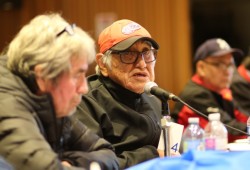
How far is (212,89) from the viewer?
326 centimetres

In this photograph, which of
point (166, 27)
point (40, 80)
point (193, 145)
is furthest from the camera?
point (166, 27)

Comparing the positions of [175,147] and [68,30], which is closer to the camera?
[68,30]

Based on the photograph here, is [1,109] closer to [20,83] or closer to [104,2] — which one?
[20,83]

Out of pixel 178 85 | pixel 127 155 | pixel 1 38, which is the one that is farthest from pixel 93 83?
pixel 1 38

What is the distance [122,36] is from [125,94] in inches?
10.4

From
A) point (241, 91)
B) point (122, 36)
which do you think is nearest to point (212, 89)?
point (241, 91)

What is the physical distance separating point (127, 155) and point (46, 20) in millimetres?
720

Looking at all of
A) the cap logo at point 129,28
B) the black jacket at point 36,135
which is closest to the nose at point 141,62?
the cap logo at point 129,28

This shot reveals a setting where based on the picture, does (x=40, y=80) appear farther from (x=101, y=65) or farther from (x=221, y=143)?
(x=221, y=143)

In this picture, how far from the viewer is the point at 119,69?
7.09ft

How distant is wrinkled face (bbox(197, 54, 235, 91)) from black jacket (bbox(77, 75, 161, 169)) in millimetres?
1175

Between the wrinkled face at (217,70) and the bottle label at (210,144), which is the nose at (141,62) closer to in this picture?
the bottle label at (210,144)

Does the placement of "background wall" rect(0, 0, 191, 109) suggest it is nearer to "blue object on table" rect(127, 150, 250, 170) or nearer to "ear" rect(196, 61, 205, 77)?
"ear" rect(196, 61, 205, 77)

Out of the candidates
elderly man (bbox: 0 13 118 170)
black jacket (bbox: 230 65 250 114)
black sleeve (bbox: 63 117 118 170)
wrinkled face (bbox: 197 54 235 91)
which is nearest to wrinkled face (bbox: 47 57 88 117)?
elderly man (bbox: 0 13 118 170)
